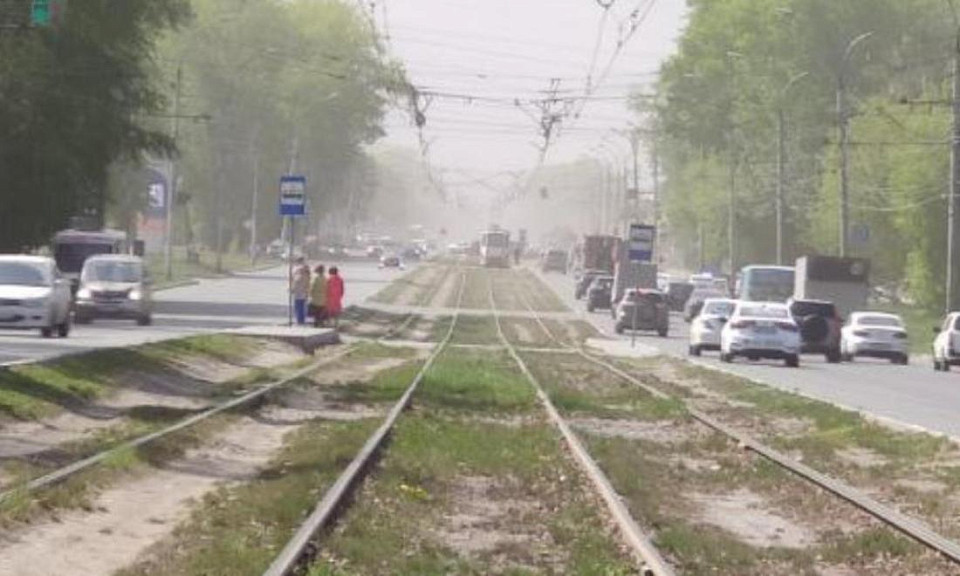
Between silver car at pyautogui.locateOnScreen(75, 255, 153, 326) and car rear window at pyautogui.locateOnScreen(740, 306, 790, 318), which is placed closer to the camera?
car rear window at pyautogui.locateOnScreen(740, 306, 790, 318)

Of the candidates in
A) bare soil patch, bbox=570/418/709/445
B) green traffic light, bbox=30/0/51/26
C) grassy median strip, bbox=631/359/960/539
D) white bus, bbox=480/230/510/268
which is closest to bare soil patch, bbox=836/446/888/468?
grassy median strip, bbox=631/359/960/539

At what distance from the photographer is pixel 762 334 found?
55250mm

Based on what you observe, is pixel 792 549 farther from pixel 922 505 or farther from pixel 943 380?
pixel 943 380

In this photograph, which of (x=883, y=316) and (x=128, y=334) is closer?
(x=128, y=334)

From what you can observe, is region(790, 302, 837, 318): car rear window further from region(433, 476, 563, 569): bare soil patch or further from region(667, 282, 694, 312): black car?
region(433, 476, 563, 569): bare soil patch

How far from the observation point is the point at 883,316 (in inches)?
2584

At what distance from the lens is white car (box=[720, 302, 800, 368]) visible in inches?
2174

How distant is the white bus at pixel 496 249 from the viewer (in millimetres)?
160750

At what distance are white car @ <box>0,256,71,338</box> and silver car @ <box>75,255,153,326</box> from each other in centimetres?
1186

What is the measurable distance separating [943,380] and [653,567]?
127 ft

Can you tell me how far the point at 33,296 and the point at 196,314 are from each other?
2648 cm

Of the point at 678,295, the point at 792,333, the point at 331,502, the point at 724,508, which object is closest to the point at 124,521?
the point at 331,502

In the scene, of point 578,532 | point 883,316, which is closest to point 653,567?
point 578,532

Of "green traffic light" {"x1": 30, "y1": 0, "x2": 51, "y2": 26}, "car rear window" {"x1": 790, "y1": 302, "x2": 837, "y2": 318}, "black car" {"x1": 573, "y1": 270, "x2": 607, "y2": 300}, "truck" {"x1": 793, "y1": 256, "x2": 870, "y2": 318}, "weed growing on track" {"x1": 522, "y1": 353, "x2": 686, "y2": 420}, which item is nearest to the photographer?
"weed growing on track" {"x1": 522, "y1": 353, "x2": 686, "y2": 420}
